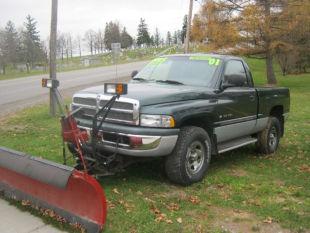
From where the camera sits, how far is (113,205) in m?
5.94

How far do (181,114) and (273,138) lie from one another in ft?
11.8

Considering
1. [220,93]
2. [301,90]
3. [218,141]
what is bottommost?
[301,90]

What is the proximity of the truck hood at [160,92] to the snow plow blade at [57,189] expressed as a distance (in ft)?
5.18

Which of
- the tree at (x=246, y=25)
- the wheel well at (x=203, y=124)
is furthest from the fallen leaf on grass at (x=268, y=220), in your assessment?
the tree at (x=246, y=25)

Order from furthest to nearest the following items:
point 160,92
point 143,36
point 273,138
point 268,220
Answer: point 143,36
point 273,138
point 160,92
point 268,220

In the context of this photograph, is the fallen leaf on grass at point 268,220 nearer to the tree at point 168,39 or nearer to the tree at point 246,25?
the tree at point 246,25

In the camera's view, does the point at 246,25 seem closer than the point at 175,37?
Yes

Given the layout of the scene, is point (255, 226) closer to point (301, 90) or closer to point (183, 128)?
point (183, 128)

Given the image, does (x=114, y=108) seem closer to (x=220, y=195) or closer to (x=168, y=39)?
(x=220, y=195)

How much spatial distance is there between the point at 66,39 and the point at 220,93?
97.6 m

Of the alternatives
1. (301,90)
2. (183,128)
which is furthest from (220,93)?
(301,90)

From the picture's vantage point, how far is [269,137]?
9297 mm

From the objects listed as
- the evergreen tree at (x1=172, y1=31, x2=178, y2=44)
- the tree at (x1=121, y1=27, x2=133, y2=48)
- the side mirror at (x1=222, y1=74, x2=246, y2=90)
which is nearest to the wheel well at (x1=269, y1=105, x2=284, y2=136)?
Result: the side mirror at (x1=222, y1=74, x2=246, y2=90)

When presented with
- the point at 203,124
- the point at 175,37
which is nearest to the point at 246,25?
the point at 203,124
